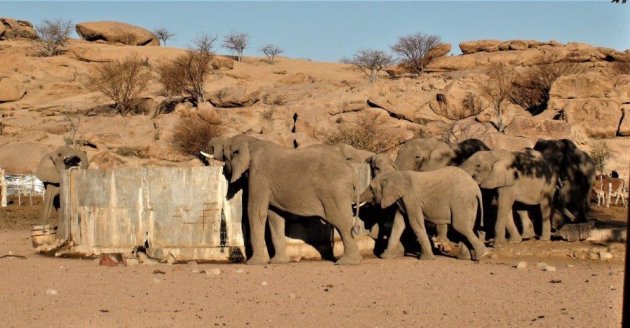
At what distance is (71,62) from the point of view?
71.1 m

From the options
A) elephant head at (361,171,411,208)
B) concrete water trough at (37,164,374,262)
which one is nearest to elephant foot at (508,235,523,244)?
elephant head at (361,171,411,208)

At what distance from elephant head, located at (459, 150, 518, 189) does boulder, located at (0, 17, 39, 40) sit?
69.9 meters

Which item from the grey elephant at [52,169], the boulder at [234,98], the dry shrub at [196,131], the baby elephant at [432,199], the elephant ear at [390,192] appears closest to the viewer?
the baby elephant at [432,199]

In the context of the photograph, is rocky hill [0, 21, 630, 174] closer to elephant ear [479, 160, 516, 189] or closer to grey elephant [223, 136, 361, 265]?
elephant ear [479, 160, 516, 189]

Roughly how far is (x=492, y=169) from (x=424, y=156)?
2208mm

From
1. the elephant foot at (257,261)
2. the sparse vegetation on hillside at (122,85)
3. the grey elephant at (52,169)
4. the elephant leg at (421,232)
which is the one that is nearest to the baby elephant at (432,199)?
the elephant leg at (421,232)

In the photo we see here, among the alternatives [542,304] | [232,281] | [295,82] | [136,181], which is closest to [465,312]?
[542,304]

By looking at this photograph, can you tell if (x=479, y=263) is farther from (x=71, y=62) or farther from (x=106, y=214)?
(x=71, y=62)

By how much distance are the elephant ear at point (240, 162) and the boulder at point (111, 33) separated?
73.4 m

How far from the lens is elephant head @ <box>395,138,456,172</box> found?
61.5 ft

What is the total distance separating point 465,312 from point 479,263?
4.77 meters

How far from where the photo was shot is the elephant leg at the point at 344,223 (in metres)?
14.3

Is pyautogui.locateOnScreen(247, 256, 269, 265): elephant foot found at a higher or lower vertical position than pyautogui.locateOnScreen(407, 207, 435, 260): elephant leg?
lower

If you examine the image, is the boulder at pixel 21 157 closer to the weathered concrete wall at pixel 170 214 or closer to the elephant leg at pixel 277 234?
the weathered concrete wall at pixel 170 214
